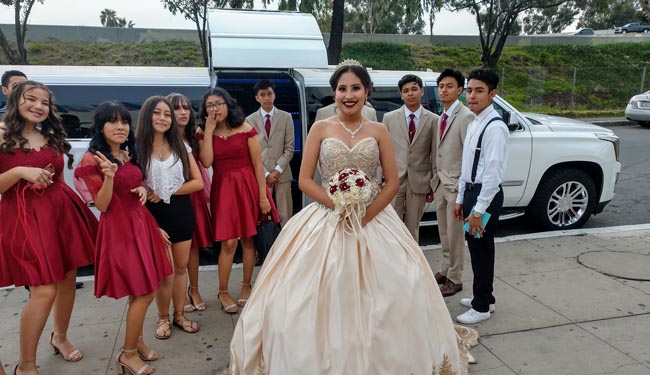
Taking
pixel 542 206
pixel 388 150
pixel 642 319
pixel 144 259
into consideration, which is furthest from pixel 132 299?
pixel 542 206

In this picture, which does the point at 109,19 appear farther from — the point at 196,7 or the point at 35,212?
the point at 35,212

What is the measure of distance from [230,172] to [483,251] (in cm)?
207

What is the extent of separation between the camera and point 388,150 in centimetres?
318

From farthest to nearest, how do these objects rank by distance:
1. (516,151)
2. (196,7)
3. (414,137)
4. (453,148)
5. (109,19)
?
(109,19) → (196,7) → (516,151) → (414,137) → (453,148)

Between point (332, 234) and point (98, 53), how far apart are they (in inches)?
903

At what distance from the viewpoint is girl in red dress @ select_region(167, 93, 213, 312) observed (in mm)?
3854

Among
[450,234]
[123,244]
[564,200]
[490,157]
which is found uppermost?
[490,157]

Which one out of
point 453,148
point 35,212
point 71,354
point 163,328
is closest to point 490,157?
point 453,148

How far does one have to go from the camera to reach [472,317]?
3.97m

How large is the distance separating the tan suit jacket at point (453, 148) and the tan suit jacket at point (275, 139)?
5.64ft

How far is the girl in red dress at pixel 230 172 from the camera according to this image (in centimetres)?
397

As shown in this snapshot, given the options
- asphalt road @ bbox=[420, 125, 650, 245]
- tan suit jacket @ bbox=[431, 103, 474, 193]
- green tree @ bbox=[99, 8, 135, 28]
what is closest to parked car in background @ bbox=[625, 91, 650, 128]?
asphalt road @ bbox=[420, 125, 650, 245]

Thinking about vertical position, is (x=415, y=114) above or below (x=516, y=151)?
above

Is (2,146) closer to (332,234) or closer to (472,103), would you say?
(332,234)
